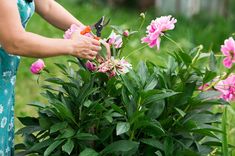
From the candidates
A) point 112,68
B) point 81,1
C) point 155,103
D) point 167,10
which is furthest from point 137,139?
point 81,1

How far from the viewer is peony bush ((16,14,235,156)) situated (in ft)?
9.20

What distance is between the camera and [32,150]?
298 centimetres

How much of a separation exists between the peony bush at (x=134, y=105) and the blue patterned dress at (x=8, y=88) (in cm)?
12

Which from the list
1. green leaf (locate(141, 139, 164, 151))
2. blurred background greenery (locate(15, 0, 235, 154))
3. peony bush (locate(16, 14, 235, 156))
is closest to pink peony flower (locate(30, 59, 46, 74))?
peony bush (locate(16, 14, 235, 156))

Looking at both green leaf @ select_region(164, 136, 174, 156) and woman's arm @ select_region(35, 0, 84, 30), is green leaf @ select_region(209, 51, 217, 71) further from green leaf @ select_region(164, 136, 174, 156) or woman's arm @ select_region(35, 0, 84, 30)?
woman's arm @ select_region(35, 0, 84, 30)

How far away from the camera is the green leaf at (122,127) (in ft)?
8.88

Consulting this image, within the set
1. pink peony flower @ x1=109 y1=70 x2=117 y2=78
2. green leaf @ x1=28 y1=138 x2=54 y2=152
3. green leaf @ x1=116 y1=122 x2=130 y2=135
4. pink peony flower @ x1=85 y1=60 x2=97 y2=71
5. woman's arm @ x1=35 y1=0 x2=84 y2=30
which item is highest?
woman's arm @ x1=35 y1=0 x2=84 y2=30

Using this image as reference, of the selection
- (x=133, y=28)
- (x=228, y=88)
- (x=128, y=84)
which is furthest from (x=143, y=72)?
(x=133, y=28)

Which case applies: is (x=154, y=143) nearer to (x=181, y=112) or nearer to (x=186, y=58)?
(x=181, y=112)

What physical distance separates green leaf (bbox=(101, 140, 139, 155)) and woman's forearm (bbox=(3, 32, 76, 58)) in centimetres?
45

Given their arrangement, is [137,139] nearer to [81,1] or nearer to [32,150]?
[32,150]

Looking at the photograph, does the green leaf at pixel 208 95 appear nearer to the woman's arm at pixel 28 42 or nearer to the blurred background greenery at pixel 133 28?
the woman's arm at pixel 28 42

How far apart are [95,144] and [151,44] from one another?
0.50 metres

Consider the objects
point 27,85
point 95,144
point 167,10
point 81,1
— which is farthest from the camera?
point 81,1
